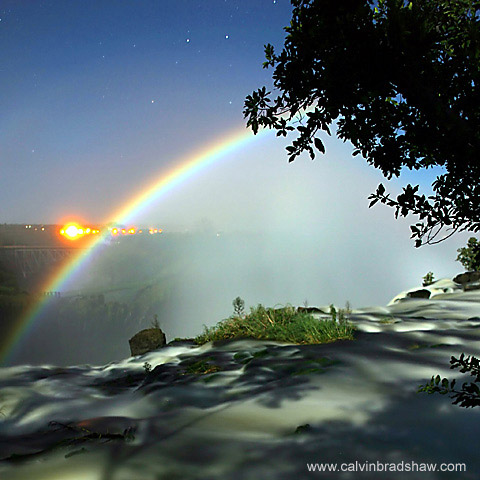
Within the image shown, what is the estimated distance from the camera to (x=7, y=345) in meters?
23.4

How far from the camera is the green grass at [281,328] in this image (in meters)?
7.14

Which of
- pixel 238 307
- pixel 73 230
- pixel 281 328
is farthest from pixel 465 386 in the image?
pixel 73 230

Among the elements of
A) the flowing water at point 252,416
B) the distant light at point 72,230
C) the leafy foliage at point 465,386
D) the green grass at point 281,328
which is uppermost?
the distant light at point 72,230

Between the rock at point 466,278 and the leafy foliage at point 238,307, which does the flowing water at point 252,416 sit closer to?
the leafy foliage at point 238,307

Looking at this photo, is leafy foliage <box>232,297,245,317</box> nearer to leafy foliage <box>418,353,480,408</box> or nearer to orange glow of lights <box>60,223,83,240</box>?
leafy foliage <box>418,353,480,408</box>

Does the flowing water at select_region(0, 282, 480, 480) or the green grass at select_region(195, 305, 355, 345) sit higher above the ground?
the green grass at select_region(195, 305, 355, 345)

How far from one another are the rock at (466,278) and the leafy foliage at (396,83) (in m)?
16.2

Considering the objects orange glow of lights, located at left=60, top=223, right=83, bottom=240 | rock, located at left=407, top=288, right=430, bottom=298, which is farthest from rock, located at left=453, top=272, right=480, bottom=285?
orange glow of lights, located at left=60, top=223, right=83, bottom=240

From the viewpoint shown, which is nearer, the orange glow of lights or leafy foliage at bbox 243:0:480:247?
leafy foliage at bbox 243:0:480:247

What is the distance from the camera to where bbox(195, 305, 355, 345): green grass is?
7.14 m

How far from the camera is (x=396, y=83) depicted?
2469 mm

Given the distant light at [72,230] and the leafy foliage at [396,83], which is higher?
the distant light at [72,230]

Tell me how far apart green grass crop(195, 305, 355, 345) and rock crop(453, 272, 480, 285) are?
10991 millimetres

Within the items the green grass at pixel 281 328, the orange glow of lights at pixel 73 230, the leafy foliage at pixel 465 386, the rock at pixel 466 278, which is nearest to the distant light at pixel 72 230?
the orange glow of lights at pixel 73 230
